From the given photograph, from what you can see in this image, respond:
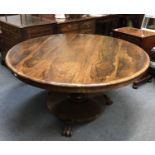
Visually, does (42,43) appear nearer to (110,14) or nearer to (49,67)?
(49,67)

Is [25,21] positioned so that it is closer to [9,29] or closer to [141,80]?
[9,29]

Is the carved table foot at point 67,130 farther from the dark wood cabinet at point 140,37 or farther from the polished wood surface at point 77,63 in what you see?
the dark wood cabinet at point 140,37

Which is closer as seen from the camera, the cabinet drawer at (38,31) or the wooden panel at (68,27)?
the cabinet drawer at (38,31)

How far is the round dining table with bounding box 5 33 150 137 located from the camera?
1.17 meters

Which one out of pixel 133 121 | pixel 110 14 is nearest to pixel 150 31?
pixel 110 14

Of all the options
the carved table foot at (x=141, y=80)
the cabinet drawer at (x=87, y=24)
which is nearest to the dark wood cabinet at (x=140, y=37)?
the carved table foot at (x=141, y=80)

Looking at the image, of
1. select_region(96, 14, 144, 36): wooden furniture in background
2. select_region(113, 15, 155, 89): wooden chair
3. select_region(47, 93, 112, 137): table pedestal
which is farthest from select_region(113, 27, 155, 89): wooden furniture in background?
select_region(96, 14, 144, 36): wooden furniture in background

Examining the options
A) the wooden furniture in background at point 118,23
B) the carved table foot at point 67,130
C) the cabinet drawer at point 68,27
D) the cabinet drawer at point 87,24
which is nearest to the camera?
the carved table foot at point 67,130

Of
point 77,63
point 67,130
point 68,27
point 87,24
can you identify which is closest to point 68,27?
point 68,27

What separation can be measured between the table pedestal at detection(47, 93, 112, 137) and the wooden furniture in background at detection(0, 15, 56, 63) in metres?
0.78

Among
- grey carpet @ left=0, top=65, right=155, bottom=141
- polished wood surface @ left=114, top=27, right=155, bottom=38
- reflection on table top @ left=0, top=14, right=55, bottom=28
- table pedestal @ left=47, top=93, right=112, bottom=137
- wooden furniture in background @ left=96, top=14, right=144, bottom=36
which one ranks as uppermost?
reflection on table top @ left=0, top=14, right=55, bottom=28

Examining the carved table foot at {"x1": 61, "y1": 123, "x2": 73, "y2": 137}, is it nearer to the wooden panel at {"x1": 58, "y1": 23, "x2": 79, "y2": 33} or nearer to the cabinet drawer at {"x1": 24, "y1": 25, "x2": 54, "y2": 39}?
the cabinet drawer at {"x1": 24, "y1": 25, "x2": 54, "y2": 39}

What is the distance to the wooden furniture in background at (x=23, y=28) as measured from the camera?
7.22ft
